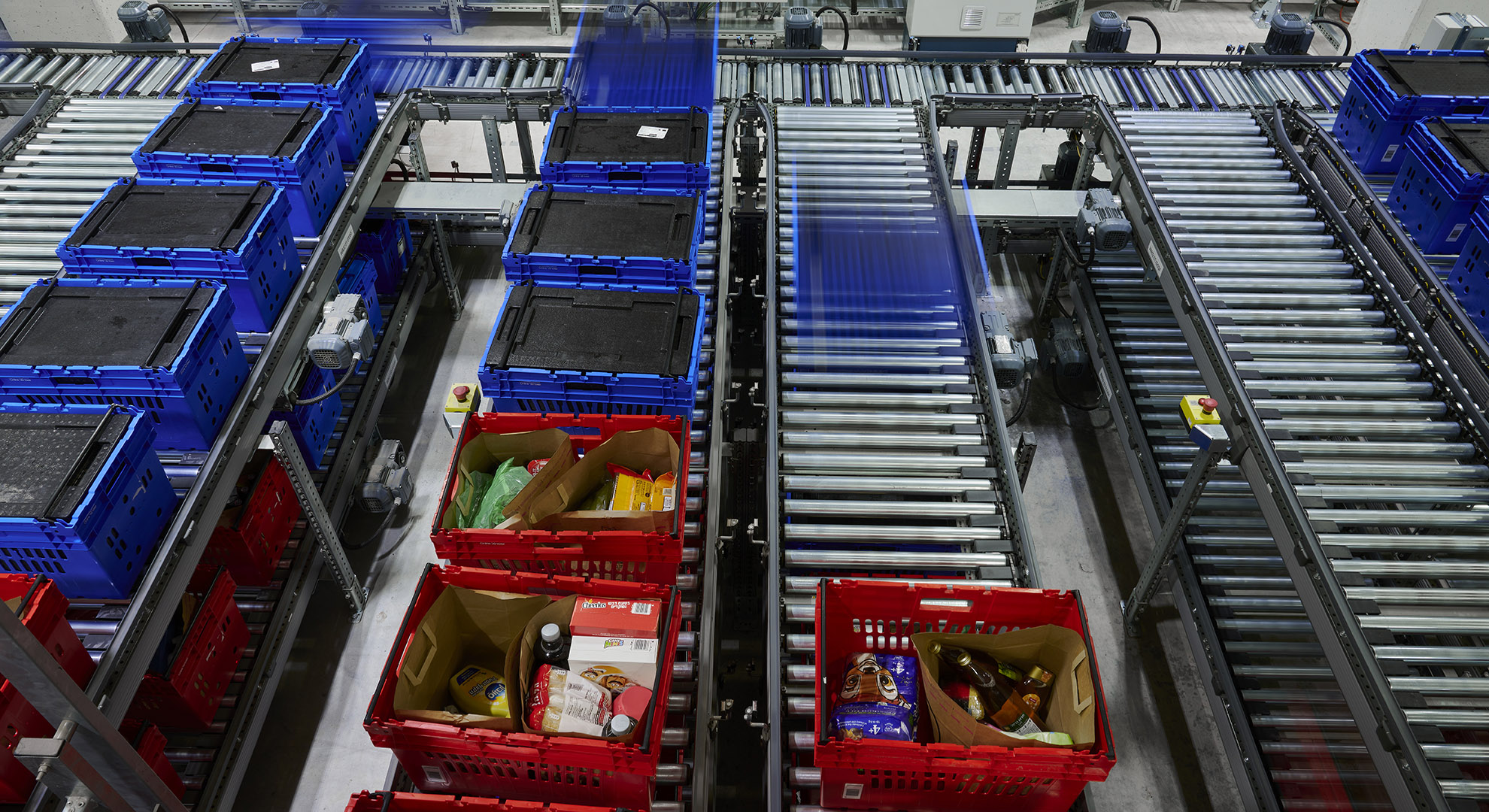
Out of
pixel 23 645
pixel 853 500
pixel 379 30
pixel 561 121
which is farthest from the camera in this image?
pixel 379 30

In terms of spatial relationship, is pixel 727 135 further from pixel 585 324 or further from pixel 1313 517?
pixel 1313 517

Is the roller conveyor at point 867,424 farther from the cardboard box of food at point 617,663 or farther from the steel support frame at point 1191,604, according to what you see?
the steel support frame at point 1191,604

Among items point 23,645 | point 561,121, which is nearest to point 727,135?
point 561,121

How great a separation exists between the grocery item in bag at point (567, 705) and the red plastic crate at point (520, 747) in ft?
0.35

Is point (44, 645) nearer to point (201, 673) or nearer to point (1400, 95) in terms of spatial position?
point (201, 673)

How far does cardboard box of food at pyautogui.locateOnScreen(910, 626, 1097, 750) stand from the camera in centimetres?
286

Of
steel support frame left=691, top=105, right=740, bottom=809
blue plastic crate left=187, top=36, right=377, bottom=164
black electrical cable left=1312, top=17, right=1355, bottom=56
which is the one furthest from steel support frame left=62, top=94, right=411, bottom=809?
black electrical cable left=1312, top=17, right=1355, bottom=56

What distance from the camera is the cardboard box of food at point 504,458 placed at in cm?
347

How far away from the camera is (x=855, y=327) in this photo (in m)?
4.68

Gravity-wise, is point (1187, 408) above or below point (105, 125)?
above

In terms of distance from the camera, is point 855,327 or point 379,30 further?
point 379,30

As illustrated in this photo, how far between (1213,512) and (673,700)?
3259mm

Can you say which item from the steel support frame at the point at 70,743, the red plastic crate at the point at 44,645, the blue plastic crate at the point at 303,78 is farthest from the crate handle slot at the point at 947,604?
the blue plastic crate at the point at 303,78

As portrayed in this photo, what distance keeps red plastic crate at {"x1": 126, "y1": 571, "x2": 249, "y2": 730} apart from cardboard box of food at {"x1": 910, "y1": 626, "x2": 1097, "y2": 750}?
3165 mm
